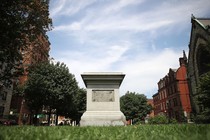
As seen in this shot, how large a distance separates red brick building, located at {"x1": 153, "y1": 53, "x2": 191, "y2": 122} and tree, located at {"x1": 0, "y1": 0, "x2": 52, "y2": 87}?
39262 mm

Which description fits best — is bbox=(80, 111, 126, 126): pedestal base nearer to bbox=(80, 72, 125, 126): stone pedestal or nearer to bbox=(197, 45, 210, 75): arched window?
bbox=(80, 72, 125, 126): stone pedestal

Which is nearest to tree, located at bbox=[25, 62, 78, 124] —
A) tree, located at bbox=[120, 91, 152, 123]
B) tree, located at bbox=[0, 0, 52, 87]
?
tree, located at bbox=[0, 0, 52, 87]

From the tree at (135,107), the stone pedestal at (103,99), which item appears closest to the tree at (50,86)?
the stone pedestal at (103,99)

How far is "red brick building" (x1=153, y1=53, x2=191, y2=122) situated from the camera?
2016 inches

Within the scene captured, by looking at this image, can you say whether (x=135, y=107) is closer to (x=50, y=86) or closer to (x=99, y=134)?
(x=50, y=86)

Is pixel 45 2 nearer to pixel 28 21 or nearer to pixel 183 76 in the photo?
pixel 28 21

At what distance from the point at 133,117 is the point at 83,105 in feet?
54.3

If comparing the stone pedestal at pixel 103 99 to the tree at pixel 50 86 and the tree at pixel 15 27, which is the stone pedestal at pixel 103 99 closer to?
the tree at pixel 15 27

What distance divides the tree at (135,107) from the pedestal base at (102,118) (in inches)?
1801

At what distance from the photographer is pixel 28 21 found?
57.1 ft

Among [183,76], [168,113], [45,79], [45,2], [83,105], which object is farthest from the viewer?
[168,113]

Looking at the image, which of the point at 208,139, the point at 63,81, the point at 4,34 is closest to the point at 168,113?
the point at 63,81

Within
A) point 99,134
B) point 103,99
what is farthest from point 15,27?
point 99,134

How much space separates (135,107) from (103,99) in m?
46.1
